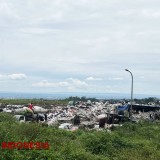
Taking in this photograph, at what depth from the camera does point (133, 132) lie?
18812mm

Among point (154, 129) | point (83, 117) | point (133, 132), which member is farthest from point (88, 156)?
point (83, 117)

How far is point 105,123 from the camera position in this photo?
24.3 meters

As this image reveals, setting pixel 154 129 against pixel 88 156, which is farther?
pixel 154 129

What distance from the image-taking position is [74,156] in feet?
35.5

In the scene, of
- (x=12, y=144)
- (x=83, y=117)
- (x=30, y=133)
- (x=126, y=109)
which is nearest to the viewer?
(x=12, y=144)

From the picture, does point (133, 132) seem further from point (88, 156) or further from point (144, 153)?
point (88, 156)

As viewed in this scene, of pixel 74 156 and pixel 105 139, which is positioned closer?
pixel 74 156

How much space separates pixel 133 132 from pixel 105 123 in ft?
18.5

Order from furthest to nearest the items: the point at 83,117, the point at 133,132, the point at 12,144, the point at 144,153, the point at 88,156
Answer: the point at 83,117 < the point at 133,132 < the point at 144,153 < the point at 88,156 < the point at 12,144

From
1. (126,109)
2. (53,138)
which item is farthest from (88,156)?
Result: (126,109)

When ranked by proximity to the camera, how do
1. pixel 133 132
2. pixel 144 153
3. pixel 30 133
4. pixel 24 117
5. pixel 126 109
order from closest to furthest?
pixel 30 133, pixel 144 153, pixel 133 132, pixel 24 117, pixel 126 109

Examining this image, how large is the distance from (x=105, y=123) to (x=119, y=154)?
11.5 metres

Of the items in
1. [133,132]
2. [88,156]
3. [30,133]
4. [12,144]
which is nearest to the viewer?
[12,144]

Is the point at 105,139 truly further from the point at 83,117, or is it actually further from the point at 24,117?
the point at 83,117
